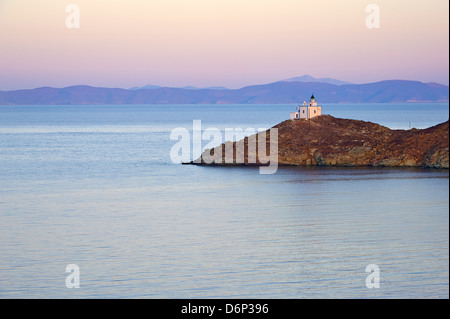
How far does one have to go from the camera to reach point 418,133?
50344 millimetres

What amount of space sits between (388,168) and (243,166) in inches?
404

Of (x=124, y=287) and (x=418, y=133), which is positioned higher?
(x=418, y=133)

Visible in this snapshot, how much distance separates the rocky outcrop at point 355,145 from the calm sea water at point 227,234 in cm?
326

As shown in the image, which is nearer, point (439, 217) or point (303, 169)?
point (439, 217)

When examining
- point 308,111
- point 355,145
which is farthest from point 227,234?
point 308,111

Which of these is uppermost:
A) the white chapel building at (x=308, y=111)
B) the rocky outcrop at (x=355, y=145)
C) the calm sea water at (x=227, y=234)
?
the white chapel building at (x=308, y=111)

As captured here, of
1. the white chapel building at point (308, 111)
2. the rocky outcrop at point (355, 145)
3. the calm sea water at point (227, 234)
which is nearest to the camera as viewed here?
the calm sea water at point (227, 234)

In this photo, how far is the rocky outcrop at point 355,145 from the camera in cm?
4841

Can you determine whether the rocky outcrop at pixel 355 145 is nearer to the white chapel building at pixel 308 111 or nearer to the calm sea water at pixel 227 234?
the white chapel building at pixel 308 111

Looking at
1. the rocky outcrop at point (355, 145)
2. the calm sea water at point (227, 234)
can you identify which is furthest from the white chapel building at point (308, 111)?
the calm sea water at point (227, 234)

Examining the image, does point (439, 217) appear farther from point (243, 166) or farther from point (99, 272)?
point (243, 166)
